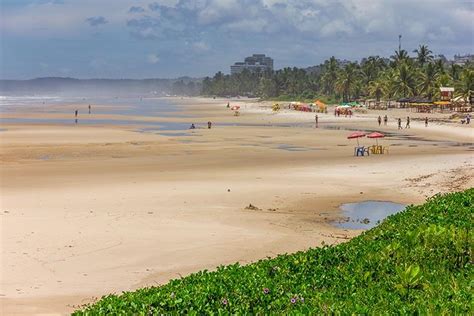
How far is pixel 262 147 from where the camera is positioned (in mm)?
47188

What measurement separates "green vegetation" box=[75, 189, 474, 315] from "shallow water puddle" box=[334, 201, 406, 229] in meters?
9.26

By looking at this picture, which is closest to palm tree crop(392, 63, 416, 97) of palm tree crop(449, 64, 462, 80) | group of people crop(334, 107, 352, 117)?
palm tree crop(449, 64, 462, 80)

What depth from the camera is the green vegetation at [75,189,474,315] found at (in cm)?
662

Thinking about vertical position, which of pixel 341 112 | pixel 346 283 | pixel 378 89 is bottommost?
pixel 341 112

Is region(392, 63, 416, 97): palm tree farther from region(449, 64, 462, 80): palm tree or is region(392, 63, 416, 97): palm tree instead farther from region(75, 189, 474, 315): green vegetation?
region(75, 189, 474, 315): green vegetation

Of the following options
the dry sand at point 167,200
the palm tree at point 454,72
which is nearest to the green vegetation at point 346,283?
the dry sand at point 167,200

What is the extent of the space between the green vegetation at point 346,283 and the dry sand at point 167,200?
16.6 ft

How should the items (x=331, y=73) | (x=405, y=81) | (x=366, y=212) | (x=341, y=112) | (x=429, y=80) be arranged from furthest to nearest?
1. (x=331, y=73)
2. (x=405, y=81)
3. (x=429, y=80)
4. (x=341, y=112)
5. (x=366, y=212)

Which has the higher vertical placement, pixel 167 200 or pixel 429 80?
pixel 429 80

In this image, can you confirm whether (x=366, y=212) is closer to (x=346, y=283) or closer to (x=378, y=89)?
(x=346, y=283)

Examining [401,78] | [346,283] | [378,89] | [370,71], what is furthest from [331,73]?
[346,283]

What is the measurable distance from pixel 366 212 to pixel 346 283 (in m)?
14.5

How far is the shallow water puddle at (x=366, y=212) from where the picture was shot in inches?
778

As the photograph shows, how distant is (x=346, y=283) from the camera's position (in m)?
7.89
